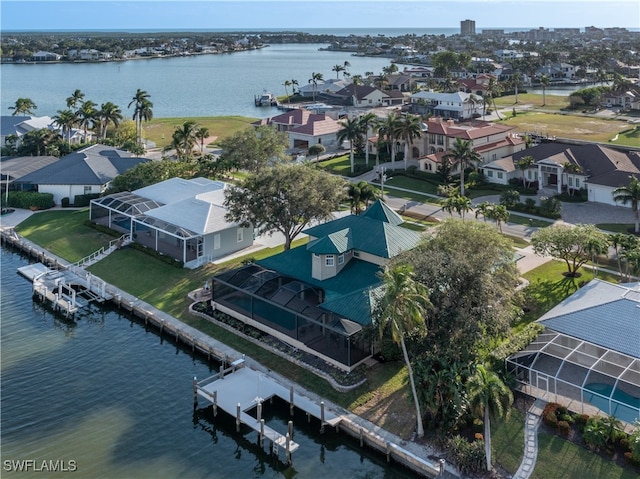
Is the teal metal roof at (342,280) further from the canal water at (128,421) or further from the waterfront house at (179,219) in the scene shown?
the waterfront house at (179,219)

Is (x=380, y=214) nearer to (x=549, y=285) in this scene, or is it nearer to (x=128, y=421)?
(x=549, y=285)

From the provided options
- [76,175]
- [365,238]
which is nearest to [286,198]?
[365,238]

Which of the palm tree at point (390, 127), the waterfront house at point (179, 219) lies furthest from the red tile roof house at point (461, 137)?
the waterfront house at point (179, 219)

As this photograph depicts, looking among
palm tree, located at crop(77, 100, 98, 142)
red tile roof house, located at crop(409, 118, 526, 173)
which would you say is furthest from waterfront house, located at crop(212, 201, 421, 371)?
palm tree, located at crop(77, 100, 98, 142)

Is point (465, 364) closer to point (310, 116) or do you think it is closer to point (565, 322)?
point (565, 322)

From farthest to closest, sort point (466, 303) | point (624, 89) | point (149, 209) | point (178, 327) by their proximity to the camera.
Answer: point (624, 89), point (149, 209), point (178, 327), point (466, 303)

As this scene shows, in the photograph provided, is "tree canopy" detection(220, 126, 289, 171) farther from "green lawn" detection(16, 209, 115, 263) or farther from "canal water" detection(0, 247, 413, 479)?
"canal water" detection(0, 247, 413, 479)

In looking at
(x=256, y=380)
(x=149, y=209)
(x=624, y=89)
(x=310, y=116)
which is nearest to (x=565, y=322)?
(x=256, y=380)
